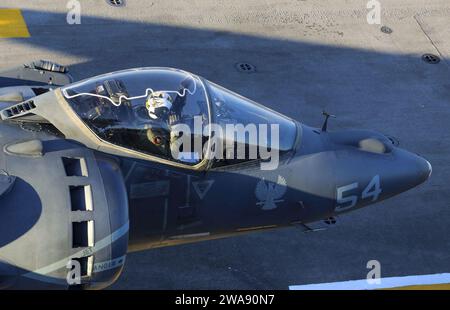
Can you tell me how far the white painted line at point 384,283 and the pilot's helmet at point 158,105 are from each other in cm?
376

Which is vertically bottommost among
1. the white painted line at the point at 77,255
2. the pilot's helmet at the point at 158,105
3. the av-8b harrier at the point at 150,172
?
the white painted line at the point at 77,255

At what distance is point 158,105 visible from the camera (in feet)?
27.5

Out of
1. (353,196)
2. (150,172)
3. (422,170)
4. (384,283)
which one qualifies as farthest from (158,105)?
(384,283)

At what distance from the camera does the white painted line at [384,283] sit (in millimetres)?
10539

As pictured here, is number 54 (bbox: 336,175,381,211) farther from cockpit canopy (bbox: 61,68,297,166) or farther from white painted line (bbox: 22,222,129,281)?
white painted line (bbox: 22,222,129,281)

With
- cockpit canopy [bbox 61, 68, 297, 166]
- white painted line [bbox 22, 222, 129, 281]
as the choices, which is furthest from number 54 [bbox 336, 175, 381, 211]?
white painted line [bbox 22, 222, 129, 281]

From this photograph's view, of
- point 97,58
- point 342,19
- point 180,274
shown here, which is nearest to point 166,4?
point 97,58

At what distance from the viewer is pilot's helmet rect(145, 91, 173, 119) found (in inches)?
329

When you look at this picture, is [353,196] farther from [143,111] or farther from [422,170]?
[143,111]

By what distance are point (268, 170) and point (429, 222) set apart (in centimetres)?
445

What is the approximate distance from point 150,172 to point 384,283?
4.58m

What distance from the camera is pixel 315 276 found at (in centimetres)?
1076

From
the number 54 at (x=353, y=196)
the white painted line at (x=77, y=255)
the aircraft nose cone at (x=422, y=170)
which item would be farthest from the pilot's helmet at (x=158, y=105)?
the aircraft nose cone at (x=422, y=170)

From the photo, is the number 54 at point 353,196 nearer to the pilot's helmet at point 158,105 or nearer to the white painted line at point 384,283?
the white painted line at point 384,283
